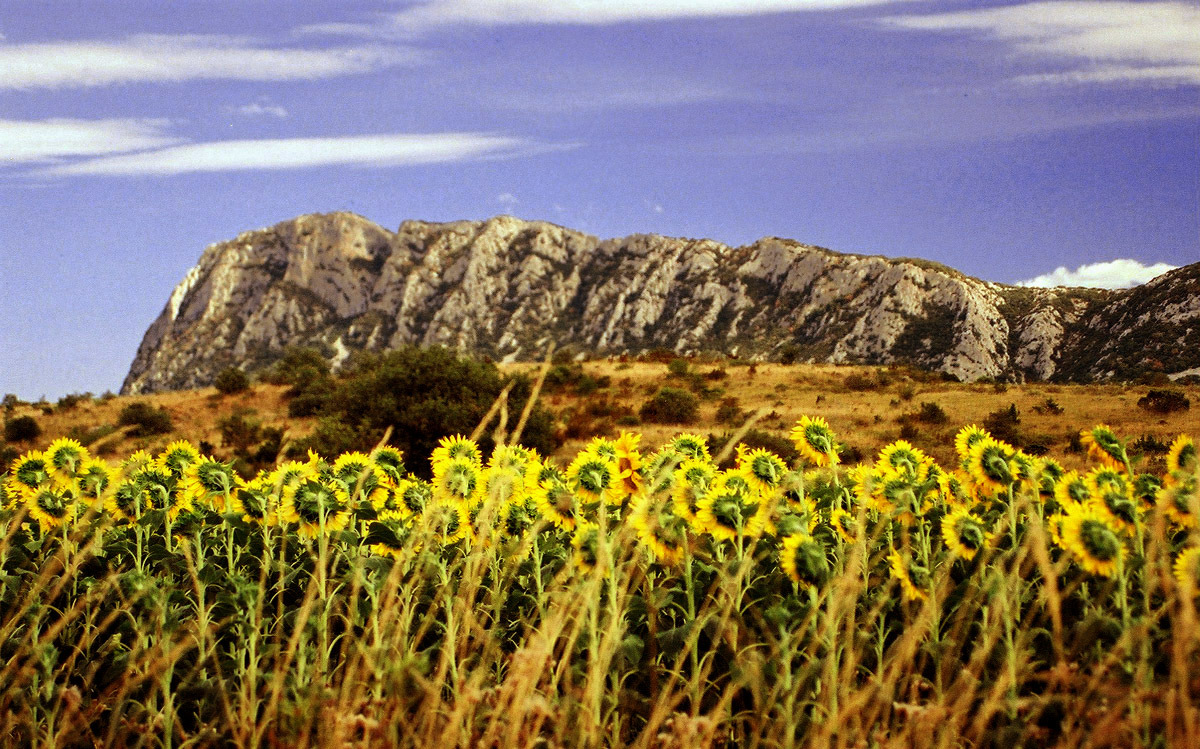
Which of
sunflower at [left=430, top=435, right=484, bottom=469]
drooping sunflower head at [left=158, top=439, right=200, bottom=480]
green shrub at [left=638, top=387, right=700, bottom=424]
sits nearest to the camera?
sunflower at [left=430, top=435, right=484, bottom=469]

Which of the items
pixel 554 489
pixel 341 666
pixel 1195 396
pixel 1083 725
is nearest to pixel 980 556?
pixel 1083 725

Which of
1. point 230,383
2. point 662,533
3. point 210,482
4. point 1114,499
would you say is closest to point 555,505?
point 662,533

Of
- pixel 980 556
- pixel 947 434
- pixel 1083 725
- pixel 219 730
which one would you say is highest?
pixel 980 556

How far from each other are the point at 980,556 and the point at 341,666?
111 inches

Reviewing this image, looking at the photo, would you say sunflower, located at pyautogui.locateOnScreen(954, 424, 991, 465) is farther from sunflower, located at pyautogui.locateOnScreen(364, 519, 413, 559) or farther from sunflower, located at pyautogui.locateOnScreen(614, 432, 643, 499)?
sunflower, located at pyautogui.locateOnScreen(364, 519, 413, 559)

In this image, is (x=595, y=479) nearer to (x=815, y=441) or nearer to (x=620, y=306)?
(x=815, y=441)

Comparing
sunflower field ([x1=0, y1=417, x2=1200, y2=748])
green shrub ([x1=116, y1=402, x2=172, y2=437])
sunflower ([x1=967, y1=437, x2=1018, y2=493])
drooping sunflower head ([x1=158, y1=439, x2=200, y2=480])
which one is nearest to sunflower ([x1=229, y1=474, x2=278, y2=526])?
sunflower field ([x1=0, y1=417, x2=1200, y2=748])

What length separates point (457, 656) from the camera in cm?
390

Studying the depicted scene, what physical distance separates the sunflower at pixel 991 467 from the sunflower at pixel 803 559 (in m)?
1.29

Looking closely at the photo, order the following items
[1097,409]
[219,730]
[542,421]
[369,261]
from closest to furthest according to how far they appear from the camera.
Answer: [219,730] < [542,421] < [1097,409] < [369,261]

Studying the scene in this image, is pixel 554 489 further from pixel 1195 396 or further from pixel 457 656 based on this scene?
pixel 1195 396

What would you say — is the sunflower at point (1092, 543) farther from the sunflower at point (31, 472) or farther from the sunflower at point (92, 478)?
the sunflower at point (31, 472)

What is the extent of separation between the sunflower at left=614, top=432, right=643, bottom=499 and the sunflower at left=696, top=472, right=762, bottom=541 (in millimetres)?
401

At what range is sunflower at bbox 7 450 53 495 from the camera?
4855 millimetres
